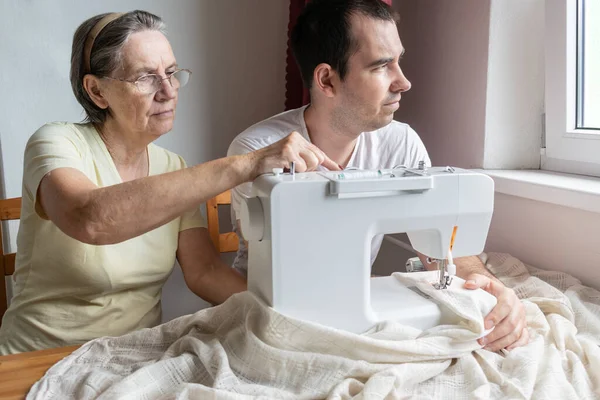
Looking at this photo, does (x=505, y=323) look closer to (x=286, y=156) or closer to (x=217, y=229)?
(x=286, y=156)

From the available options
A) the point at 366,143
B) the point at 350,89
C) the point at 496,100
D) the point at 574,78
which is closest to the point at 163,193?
the point at 350,89

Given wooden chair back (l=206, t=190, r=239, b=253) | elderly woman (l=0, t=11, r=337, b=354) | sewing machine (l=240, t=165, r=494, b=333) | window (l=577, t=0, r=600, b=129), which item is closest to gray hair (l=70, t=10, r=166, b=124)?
elderly woman (l=0, t=11, r=337, b=354)

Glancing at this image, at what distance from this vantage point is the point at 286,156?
0.97m

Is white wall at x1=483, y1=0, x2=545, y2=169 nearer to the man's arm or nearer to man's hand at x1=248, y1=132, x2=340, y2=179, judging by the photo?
the man's arm

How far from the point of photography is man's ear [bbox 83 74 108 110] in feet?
4.41

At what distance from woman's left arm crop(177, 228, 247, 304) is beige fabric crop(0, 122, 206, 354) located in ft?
0.23

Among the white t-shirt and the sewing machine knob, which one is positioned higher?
the white t-shirt

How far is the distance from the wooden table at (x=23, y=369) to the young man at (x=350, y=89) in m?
0.58

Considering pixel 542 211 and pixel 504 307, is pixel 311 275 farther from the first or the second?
pixel 542 211

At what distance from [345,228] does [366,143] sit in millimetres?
644

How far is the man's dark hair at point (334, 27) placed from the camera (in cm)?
137

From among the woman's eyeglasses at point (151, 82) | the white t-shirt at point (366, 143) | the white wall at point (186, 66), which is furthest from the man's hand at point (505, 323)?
the white wall at point (186, 66)

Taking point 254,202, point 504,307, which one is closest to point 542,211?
point 504,307

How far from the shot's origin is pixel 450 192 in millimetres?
964
